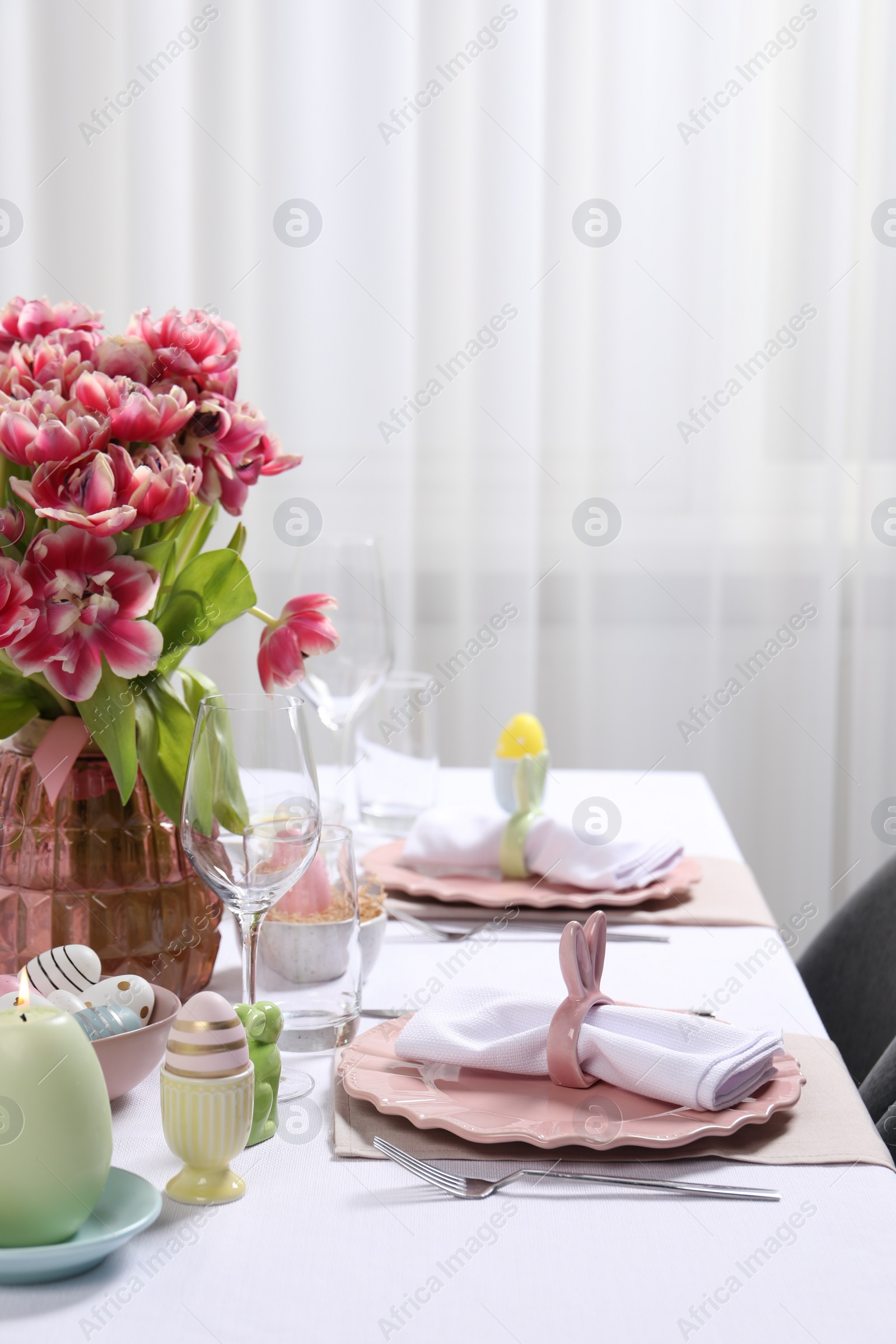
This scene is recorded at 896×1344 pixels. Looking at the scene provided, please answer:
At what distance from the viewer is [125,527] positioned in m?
0.65

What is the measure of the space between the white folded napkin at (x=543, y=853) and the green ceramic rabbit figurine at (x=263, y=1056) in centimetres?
44

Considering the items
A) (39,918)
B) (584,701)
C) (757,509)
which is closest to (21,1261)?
(39,918)

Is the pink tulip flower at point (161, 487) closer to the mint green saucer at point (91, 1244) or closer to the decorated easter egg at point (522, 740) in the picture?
the mint green saucer at point (91, 1244)

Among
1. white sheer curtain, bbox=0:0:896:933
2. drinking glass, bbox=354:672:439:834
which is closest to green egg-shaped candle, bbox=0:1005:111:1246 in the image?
drinking glass, bbox=354:672:439:834

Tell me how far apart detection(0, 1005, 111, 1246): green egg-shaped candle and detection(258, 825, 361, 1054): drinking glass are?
0.74 ft

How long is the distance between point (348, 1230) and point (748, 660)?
71.9 inches

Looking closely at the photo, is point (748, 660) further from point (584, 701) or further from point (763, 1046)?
point (763, 1046)

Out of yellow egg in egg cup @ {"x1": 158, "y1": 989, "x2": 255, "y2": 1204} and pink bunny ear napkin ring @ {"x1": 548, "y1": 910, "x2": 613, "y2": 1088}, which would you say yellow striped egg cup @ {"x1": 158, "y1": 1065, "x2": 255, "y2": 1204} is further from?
pink bunny ear napkin ring @ {"x1": 548, "y1": 910, "x2": 613, "y2": 1088}

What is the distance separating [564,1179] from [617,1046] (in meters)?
0.08

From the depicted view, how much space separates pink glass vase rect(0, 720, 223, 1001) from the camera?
0.71 meters

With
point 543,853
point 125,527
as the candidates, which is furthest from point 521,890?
point 125,527

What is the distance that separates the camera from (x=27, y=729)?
74cm

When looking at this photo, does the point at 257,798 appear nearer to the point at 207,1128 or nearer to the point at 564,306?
the point at 207,1128

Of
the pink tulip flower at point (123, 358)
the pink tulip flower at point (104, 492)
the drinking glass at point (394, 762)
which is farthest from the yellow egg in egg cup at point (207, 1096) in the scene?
the drinking glass at point (394, 762)
